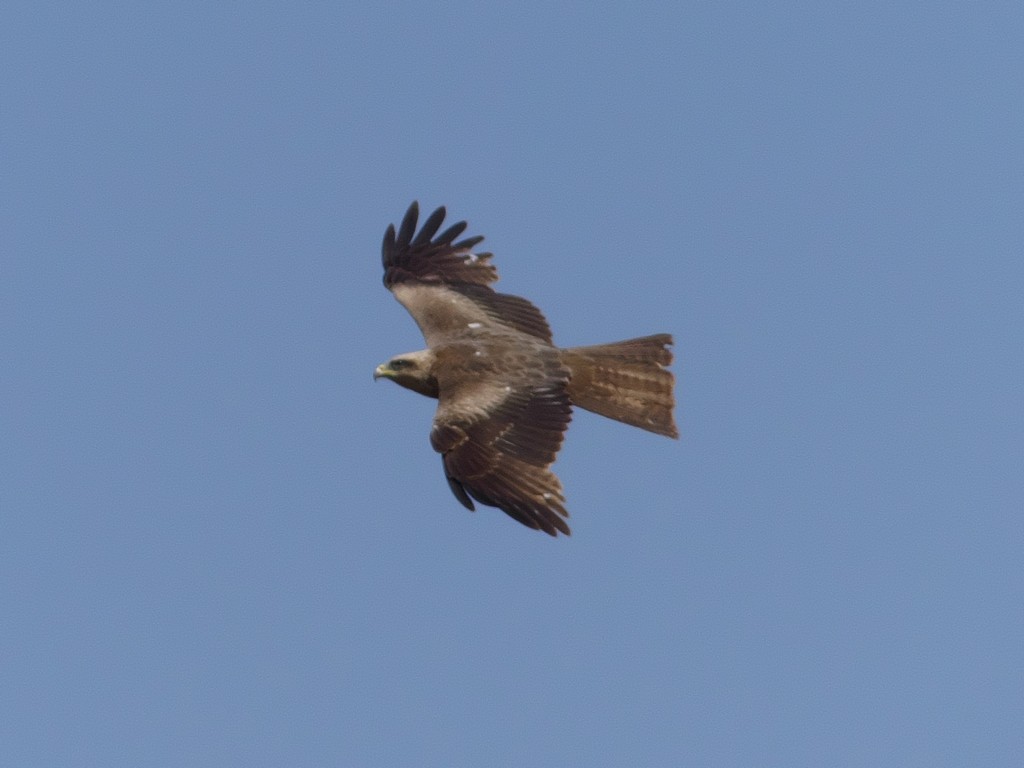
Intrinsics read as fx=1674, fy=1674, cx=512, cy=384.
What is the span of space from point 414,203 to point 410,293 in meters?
1.33

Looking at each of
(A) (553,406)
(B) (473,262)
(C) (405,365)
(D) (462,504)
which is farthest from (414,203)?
(D) (462,504)

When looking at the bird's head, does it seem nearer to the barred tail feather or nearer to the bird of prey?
the bird of prey

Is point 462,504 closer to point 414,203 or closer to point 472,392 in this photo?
point 472,392

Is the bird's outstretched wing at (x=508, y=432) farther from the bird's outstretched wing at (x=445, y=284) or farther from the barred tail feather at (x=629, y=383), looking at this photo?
the bird's outstretched wing at (x=445, y=284)

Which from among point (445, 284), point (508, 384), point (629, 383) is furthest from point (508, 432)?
point (445, 284)

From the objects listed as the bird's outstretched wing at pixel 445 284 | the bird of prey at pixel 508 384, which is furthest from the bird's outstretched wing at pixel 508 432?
the bird's outstretched wing at pixel 445 284

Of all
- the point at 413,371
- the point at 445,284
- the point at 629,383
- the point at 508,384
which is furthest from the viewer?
the point at 445,284

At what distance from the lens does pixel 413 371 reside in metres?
16.3

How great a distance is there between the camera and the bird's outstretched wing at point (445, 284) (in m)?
17.4

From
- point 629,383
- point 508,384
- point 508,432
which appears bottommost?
point 508,432

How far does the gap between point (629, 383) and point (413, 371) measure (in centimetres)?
214

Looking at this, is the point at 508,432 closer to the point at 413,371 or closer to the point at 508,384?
the point at 508,384

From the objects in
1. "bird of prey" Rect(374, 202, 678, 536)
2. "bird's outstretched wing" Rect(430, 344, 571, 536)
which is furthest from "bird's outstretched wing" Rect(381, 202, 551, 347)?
"bird's outstretched wing" Rect(430, 344, 571, 536)

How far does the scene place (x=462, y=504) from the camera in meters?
14.2
